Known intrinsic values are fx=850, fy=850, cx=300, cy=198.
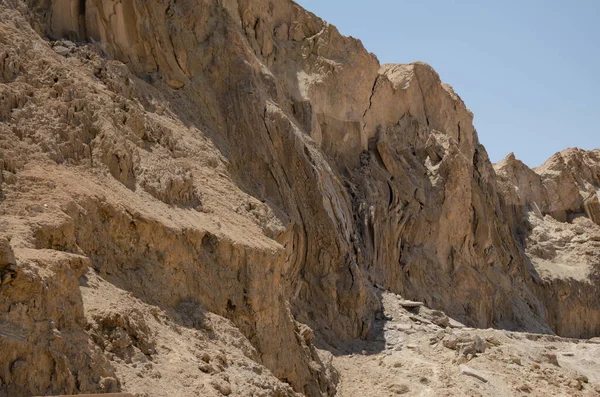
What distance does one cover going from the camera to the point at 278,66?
2247 cm

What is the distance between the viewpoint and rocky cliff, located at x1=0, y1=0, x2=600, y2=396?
9609 millimetres

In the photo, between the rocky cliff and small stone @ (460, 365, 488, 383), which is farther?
small stone @ (460, 365, 488, 383)

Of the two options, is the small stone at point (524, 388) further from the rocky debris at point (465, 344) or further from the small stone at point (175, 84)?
the small stone at point (175, 84)

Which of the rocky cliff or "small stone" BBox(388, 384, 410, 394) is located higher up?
the rocky cliff

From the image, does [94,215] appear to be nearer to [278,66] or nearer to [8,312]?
[8,312]

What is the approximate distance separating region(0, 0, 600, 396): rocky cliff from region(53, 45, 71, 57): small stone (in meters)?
0.05

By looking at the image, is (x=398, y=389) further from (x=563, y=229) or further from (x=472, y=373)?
(x=563, y=229)

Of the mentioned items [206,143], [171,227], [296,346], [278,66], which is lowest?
[296,346]

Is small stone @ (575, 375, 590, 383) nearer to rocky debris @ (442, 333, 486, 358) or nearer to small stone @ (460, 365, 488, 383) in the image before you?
rocky debris @ (442, 333, 486, 358)

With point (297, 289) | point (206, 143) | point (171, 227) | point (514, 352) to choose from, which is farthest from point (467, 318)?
point (171, 227)

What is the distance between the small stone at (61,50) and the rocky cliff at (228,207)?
0.05m

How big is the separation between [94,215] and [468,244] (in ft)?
61.4

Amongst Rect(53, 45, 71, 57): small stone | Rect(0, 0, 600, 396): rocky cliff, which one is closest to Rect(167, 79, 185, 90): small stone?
Rect(0, 0, 600, 396): rocky cliff

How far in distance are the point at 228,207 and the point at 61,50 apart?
12.9 feet
